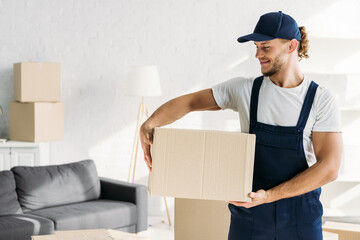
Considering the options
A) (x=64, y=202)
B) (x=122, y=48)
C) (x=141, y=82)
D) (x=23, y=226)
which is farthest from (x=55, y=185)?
(x=122, y=48)

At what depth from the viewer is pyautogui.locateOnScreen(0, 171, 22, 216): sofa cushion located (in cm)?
392

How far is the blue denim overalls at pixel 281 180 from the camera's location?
184cm

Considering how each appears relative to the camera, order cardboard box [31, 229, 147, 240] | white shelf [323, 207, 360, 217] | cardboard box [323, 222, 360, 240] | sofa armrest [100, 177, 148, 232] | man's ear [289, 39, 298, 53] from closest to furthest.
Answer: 1. man's ear [289, 39, 298, 53]
2. cardboard box [31, 229, 147, 240]
3. cardboard box [323, 222, 360, 240]
4. sofa armrest [100, 177, 148, 232]
5. white shelf [323, 207, 360, 217]

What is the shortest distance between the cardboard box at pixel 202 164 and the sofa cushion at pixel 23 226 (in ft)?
7.38

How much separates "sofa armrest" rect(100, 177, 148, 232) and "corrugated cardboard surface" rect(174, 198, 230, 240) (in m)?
1.58

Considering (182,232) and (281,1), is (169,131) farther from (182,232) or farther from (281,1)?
(281,1)

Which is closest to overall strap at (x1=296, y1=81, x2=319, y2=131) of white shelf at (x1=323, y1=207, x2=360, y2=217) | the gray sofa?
the gray sofa

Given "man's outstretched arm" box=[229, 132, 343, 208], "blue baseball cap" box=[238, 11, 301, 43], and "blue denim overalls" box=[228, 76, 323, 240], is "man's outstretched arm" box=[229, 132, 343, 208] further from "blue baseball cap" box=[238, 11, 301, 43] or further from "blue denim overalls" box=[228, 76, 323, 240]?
"blue baseball cap" box=[238, 11, 301, 43]

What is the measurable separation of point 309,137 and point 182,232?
1217 mm

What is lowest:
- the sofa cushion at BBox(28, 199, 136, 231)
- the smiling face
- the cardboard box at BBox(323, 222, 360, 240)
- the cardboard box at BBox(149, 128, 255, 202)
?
the sofa cushion at BBox(28, 199, 136, 231)

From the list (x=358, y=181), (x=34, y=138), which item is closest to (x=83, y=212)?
(x=34, y=138)

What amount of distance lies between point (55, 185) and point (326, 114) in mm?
2980

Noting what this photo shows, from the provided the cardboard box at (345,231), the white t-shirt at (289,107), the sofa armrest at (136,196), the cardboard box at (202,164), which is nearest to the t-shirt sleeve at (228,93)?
the white t-shirt at (289,107)

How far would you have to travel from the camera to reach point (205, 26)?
5.29 meters
